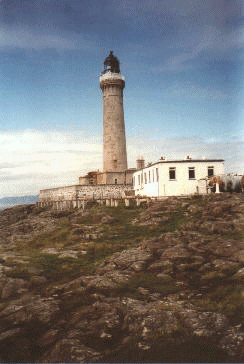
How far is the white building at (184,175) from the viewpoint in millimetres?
39469

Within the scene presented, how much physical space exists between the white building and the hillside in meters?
9.76

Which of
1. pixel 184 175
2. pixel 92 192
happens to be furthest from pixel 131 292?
pixel 92 192

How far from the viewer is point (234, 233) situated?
77.6 ft

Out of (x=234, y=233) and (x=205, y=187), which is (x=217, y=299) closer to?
(x=234, y=233)

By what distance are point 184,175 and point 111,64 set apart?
28806 millimetres

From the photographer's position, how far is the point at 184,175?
39.8 meters

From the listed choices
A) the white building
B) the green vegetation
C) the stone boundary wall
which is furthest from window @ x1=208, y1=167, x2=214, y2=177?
the stone boundary wall

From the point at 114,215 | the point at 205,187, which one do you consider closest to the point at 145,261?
the point at 114,215

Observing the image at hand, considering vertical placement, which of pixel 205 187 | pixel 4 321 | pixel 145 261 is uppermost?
pixel 205 187

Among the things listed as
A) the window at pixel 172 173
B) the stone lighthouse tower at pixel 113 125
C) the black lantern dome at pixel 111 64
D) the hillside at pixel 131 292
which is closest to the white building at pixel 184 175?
the window at pixel 172 173

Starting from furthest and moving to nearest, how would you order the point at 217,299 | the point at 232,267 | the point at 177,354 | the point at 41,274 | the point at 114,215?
the point at 114,215
the point at 41,274
the point at 232,267
the point at 217,299
the point at 177,354

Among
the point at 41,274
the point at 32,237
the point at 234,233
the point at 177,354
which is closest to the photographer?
the point at 177,354

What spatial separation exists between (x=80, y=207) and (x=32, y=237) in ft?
41.7

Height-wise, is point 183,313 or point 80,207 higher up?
point 80,207
